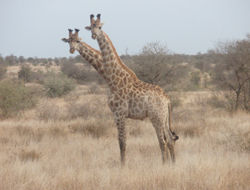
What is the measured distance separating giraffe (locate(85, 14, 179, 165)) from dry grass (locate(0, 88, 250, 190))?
2.46 ft

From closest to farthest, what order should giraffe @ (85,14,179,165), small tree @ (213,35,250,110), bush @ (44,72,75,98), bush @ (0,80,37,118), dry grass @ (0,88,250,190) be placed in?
dry grass @ (0,88,250,190) < giraffe @ (85,14,179,165) < bush @ (0,80,37,118) < small tree @ (213,35,250,110) < bush @ (44,72,75,98)

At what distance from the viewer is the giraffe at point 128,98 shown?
187 inches

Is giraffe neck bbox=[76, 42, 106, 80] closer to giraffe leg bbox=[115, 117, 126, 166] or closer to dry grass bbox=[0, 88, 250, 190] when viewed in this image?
giraffe leg bbox=[115, 117, 126, 166]

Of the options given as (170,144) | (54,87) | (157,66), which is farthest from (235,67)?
(54,87)

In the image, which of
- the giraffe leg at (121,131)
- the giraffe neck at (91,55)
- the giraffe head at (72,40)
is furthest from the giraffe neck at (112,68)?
the giraffe leg at (121,131)

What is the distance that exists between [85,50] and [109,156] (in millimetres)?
2600

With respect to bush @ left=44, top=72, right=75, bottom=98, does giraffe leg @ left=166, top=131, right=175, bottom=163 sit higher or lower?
lower

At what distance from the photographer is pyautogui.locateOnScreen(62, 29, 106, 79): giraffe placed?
4551 mm

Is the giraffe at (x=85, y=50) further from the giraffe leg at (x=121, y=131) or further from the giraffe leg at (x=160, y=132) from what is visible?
the giraffe leg at (x=160, y=132)

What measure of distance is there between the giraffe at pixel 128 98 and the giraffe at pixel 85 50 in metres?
0.18

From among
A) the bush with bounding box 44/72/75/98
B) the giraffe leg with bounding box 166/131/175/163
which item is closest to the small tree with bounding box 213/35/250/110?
the giraffe leg with bounding box 166/131/175/163

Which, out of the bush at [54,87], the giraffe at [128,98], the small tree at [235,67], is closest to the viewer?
the giraffe at [128,98]

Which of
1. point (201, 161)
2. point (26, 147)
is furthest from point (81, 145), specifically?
point (201, 161)

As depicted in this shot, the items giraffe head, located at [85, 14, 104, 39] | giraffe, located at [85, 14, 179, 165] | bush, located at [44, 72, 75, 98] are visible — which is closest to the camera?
giraffe head, located at [85, 14, 104, 39]
